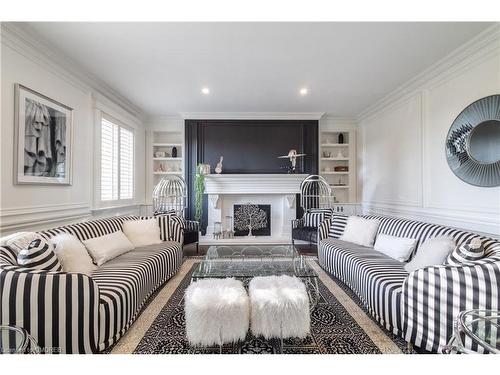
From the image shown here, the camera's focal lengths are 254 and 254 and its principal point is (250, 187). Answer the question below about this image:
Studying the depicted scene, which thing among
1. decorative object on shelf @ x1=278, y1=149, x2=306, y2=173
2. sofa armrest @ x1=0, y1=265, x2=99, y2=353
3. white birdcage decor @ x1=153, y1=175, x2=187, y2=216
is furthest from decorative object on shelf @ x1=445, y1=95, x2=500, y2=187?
white birdcage decor @ x1=153, y1=175, x2=187, y2=216

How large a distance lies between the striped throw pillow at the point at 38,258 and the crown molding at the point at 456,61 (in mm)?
4424

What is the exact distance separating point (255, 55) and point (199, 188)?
10.2ft

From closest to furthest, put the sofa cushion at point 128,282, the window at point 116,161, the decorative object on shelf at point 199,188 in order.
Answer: the sofa cushion at point 128,282, the window at point 116,161, the decorative object on shelf at point 199,188

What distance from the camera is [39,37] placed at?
2711mm

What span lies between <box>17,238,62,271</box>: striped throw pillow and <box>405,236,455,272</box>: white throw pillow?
2941mm

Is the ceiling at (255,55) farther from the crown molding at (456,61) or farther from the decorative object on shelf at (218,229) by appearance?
the decorative object on shelf at (218,229)

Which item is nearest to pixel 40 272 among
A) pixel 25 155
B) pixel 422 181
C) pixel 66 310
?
pixel 66 310

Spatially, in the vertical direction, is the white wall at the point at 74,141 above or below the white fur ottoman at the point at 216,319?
above

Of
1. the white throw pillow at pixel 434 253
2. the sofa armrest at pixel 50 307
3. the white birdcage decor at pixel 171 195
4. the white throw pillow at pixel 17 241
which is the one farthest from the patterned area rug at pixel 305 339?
the white birdcage decor at pixel 171 195

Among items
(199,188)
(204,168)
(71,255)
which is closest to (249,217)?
(199,188)

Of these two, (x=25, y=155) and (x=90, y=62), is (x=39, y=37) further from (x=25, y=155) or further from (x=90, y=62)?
(x=25, y=155)

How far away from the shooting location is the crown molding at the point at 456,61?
2.59 m

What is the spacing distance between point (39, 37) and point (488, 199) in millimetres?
5037

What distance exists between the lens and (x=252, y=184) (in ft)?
18.5
